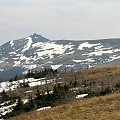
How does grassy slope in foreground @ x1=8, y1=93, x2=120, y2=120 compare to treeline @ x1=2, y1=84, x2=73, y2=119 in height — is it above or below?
above

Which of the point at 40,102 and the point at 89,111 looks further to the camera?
the point at 40,102

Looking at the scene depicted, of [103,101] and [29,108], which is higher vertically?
[103,101]

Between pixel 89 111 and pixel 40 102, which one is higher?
pixel 89 111

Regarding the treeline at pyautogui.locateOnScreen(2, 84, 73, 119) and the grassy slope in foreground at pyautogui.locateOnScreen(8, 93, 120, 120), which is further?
the treeline at pyautogui.locateOnScreen(2, 84, 73, 119)

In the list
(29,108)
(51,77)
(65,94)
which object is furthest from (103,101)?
(51,77)

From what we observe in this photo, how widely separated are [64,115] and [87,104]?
5411mm

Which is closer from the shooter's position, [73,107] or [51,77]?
[73,107]

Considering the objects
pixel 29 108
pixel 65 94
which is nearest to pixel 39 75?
pixel 65 94

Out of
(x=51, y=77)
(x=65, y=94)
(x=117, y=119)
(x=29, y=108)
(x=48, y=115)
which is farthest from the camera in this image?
(x=51, y=77)

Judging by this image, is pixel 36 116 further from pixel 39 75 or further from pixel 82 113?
pixel 39 75

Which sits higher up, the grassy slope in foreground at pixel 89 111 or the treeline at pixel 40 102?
the grassy slope in foreground at pixel 89 111

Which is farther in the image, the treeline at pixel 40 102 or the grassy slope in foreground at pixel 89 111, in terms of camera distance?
the treeline at pixel 40 102

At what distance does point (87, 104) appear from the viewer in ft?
158

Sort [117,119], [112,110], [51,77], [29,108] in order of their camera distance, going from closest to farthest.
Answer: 1. [117,119]
2. [112,110]
3. [29,108]
4. [51,77]
